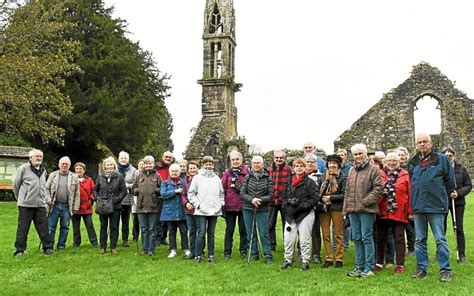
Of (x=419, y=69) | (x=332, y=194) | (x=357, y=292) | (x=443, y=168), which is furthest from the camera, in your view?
(x=419, y=69)

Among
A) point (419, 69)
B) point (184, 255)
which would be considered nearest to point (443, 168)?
point (184, 255)

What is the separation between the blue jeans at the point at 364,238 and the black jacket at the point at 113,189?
4748 millimetres

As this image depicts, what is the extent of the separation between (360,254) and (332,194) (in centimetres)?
113

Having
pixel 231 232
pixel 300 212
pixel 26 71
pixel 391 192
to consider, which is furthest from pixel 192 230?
pixel 26 71

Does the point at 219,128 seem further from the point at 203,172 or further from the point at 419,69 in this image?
the point at 203,172

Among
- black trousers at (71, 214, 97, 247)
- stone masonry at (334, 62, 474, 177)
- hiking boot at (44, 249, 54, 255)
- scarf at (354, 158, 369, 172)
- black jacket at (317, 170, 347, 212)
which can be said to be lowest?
hiking boot at (44, 249, 54, 255)

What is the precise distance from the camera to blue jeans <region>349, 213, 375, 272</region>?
26.6 feet

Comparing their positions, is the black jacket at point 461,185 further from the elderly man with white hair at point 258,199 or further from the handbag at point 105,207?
the handbag at point 105,207

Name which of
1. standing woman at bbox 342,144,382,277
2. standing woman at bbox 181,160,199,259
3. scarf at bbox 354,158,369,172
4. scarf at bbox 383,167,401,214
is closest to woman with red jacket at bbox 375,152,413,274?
scarf at bbox 383,167,401,214

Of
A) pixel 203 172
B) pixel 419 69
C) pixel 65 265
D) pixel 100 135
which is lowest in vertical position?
pixel 65 265

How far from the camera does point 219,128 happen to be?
30.7m

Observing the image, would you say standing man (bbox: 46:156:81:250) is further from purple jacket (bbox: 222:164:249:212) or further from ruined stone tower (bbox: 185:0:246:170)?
ruined stone tower (bbox: 185:0:246:170)

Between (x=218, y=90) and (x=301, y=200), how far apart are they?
924 inches

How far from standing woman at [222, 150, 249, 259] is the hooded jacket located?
6.9 inches
